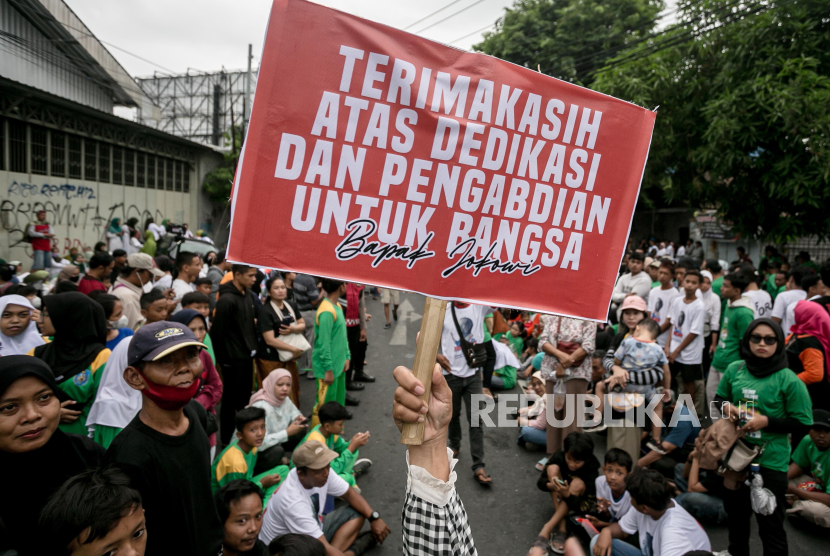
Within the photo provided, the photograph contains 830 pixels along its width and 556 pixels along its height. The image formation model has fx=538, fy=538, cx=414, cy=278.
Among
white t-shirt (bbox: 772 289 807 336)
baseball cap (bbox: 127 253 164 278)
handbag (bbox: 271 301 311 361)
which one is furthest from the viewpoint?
white t-shirt (bbox: 772 289 807 336)

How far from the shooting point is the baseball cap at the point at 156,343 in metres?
2.16

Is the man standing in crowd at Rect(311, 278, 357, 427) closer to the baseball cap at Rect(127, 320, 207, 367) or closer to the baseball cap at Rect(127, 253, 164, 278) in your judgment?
the baseball cap at Rect(127, 253, 164, 278)

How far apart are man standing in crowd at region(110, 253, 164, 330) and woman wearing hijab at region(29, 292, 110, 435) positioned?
1.65 metres

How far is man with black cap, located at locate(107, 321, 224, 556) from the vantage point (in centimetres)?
206

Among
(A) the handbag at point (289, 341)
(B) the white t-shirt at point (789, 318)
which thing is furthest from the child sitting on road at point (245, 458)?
(B) the white t-shirt at point (789, 318)

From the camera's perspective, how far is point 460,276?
6.74ft

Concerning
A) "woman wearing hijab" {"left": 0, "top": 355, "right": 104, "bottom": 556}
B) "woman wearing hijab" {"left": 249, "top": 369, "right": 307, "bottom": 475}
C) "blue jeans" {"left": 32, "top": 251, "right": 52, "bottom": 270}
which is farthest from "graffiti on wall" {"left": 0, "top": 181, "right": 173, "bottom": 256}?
"woman wearing hijab" {"left": 0, "top": 355, "right": 104, "bottom": 556}

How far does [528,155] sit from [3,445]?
2230 mm

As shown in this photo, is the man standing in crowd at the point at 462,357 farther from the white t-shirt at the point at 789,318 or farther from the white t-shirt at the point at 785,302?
the white t-shirt at the point at 785,302

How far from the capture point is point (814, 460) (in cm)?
459

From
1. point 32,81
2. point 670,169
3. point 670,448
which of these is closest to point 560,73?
point 670,169

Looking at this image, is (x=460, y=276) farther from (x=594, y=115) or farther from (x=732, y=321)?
(x=732, y=321)

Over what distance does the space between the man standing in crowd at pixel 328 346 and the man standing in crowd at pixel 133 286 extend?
1.79 meters

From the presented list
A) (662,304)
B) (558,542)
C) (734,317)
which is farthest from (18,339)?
(662,304)
